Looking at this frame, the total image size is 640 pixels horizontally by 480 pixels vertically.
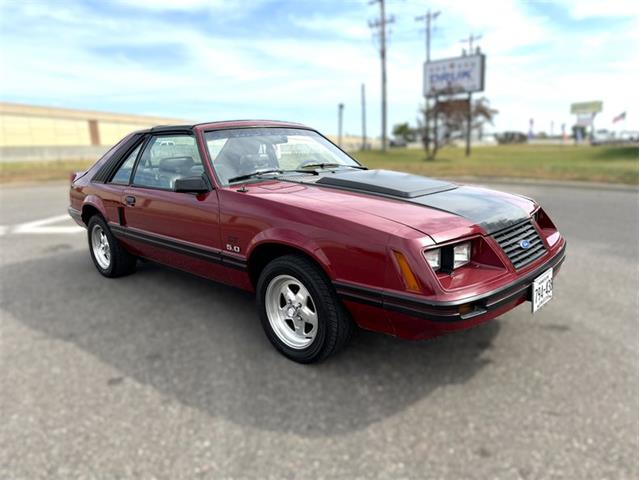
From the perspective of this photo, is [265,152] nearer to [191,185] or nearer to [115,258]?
[191,185]

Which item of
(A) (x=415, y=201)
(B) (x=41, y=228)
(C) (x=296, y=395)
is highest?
(A) (x=415, y=201)

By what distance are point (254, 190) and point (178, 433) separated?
1546 mm

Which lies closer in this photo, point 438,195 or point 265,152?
point 438,195

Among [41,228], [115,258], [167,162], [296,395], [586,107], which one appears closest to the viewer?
[296,395]

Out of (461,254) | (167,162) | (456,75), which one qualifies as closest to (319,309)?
(461,254)

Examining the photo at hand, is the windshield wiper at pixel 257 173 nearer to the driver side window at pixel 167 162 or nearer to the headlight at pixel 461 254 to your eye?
the driver side window at pixel 167 162

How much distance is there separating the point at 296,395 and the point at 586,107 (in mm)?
98551

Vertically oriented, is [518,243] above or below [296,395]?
above

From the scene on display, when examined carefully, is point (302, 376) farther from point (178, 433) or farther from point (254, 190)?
point (254, 190)

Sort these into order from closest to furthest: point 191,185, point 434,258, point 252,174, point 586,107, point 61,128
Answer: point 434,258, point 191,185, point 252,174, point 61,128, point 586,107

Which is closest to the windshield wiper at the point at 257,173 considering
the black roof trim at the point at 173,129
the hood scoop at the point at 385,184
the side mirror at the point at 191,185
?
the side mirror at the point at 191,185

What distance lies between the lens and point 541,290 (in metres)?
2.70

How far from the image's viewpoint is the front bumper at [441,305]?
7.36 feet

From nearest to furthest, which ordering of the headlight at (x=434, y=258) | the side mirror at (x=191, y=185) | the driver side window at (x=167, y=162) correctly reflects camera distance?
the headlight at (x=434, y=258), the side mirror at (x=191, y=185), the driver side window at (x=167, y=162)
